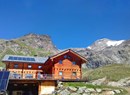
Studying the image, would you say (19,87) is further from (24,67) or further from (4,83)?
(4,83)

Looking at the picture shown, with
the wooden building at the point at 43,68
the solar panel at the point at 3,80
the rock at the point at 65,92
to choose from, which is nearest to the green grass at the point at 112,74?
the wooden building at the point at 43,68

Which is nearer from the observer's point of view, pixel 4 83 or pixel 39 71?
pixel 4 83

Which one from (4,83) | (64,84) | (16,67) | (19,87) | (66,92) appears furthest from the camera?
(16,67)

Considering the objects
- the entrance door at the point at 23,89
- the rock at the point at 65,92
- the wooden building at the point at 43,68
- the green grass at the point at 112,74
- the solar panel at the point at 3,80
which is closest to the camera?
the solar panel at the point at 3,80

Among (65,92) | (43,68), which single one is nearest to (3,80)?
(65,92)

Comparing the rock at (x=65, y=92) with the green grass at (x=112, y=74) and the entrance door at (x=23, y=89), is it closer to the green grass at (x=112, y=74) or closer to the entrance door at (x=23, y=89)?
the entrance door at (x=23, y=89)

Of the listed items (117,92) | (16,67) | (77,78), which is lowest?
(117,92)

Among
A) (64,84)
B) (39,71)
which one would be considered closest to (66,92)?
(64,84)

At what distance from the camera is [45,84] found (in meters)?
48.4

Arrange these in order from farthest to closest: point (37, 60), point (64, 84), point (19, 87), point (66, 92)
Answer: point (37, 60), point (19, 87), point (64, 84), point (66, 92)

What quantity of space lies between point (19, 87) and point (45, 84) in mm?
10102

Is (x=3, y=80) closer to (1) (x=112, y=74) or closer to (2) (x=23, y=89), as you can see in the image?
(2) (x=23, y=89)

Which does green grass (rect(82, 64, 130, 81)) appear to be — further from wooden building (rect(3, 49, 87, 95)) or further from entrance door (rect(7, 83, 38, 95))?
entrance door (rect(7, 83, 38, 95))

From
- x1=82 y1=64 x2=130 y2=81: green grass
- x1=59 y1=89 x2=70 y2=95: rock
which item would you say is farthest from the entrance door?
x1=82 y1=64 x2=130 y2=81: green grass
